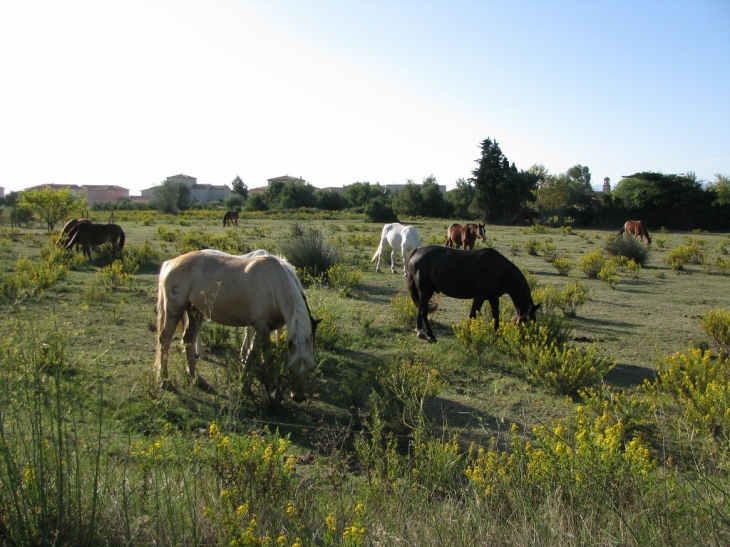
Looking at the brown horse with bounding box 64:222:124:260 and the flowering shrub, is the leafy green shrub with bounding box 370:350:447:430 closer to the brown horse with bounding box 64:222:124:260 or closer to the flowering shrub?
the flowering shrub

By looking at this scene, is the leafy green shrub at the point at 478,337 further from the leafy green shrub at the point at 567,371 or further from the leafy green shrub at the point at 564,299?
the leafy green shrub at the point at 564,299

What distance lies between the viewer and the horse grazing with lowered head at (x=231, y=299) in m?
6.55

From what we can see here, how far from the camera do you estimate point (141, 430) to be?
5699mm

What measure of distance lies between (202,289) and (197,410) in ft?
4.63

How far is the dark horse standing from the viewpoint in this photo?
356 inches

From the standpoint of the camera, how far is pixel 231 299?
6828mm

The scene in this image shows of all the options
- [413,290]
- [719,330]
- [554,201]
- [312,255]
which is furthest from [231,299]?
[554,201]

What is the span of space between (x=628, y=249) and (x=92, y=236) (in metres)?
17.6

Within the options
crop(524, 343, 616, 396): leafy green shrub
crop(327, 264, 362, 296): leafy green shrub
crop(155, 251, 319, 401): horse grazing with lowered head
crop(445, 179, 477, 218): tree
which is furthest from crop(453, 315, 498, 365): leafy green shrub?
crop(445, 179, 477, 218): tree

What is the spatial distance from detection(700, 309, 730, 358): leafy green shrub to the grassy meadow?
0.24 feet

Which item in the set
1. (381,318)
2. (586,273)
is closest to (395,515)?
(381,318)

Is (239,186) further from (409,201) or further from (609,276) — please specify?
(609,276)

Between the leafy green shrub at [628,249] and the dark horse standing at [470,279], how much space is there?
505 inches

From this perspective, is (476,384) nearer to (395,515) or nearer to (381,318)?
(381,318)
